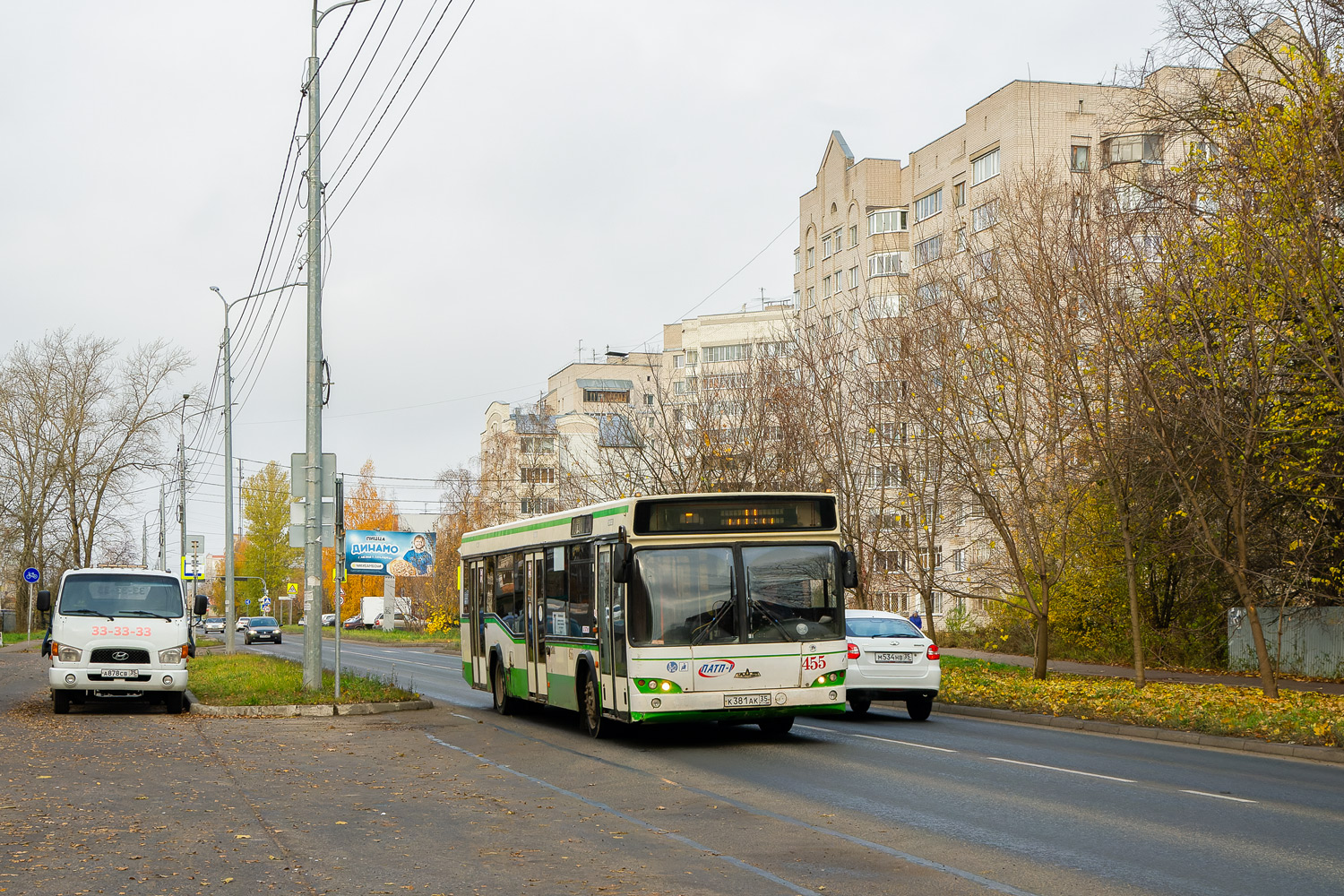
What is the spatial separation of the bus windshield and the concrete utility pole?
783 cm

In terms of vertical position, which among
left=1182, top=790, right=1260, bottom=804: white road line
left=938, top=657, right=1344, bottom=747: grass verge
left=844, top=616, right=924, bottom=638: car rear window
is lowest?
left=938, top=657, right=1344, bottom=747: grass verge

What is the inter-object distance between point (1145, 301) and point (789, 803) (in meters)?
11.9

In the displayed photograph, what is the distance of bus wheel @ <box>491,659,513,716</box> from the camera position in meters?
21.5

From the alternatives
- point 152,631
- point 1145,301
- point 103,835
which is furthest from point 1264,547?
point 103,835

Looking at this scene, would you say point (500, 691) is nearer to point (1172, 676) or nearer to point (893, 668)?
point (893, 668)

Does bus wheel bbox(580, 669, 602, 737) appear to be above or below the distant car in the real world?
above

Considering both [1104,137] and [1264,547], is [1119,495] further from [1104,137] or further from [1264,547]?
[1104,137]

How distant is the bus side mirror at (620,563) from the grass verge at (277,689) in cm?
707

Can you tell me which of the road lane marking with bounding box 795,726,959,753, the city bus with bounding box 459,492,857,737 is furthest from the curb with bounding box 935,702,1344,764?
the city bus with bounding box 459,492,857,737

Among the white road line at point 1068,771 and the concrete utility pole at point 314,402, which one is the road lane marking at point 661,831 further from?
the concrete utility pole at point 314,402

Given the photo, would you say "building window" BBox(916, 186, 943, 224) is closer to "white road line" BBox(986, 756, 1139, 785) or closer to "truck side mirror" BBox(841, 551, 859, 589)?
"truck side mirror" BBox(841, 551, 859, 589)

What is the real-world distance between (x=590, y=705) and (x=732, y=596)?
2765 millimetres

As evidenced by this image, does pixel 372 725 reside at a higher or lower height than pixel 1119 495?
lower

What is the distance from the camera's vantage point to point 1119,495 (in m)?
22.7
